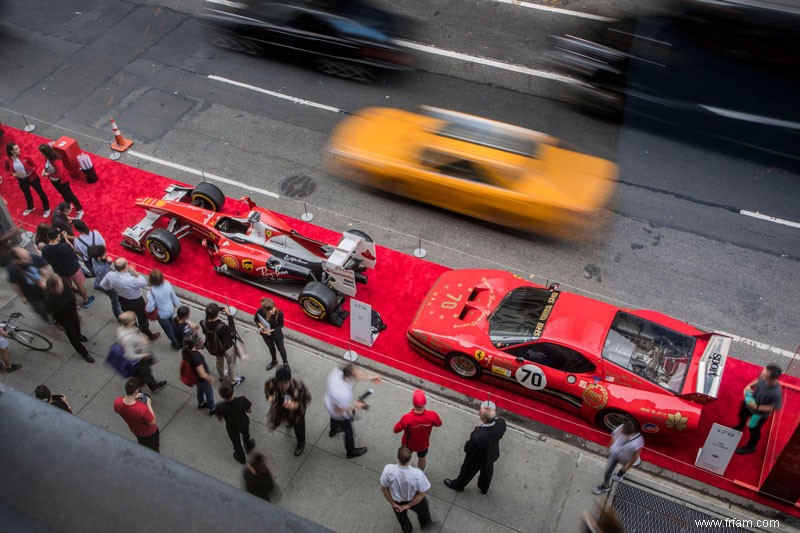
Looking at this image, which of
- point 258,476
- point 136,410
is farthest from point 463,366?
point 136,410

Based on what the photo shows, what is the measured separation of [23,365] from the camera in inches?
373

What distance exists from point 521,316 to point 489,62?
8269 mm

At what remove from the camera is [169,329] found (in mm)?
9234

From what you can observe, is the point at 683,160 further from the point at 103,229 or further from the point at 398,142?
the point at 103,229

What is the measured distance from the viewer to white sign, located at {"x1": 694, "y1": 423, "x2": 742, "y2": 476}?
784cm

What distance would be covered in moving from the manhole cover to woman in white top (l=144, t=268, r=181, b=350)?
406cm

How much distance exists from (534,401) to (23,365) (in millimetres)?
7016

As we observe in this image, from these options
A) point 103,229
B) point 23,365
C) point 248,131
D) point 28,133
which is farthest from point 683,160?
point 28,133

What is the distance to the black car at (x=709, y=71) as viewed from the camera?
13.1 m

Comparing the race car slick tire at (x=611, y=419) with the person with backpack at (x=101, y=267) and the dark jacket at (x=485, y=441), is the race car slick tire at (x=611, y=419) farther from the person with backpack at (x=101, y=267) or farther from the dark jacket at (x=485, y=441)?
the person with backpack at (x=101, y=267)

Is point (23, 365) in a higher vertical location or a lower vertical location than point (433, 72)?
lower

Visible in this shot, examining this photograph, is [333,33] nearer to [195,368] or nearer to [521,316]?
[521,316]

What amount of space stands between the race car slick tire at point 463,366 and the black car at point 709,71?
7329 millimetres

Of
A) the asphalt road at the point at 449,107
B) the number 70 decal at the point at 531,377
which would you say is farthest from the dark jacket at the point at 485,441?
the asphalt road at the point at 449,107
